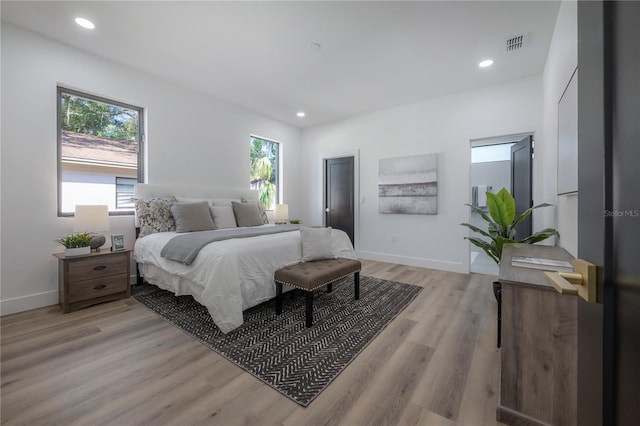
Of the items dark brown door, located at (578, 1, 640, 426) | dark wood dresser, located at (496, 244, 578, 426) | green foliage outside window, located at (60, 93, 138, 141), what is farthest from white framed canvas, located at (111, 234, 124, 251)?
dark brown door, located at (578, 1, 640, 426)

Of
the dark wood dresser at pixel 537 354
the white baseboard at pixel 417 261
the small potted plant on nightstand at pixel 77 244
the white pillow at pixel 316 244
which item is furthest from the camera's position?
the white baseboard at pixel 417 261

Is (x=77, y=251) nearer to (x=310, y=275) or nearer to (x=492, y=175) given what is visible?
(x=310, y=275)

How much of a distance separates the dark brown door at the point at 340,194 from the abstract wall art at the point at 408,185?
708 millimetres

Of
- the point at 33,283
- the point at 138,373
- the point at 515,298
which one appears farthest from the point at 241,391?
the point at 33,283

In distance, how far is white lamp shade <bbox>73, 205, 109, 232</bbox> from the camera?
104 inches

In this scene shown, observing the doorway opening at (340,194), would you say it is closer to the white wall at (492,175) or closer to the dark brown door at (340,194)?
the dark brown door at (340,194)

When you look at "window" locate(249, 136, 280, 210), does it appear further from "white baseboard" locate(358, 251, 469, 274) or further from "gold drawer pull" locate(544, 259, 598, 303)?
"gold drawer pull" locate(544, 259, 598, 303)

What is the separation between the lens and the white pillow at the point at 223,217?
361cm

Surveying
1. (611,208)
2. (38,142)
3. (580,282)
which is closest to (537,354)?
(580,282)

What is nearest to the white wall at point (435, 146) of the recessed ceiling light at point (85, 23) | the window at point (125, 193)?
the window at point (125, 193)

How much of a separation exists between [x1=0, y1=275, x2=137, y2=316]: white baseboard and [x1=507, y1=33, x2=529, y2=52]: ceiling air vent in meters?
5.58

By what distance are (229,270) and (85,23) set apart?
2.80 m

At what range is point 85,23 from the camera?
2506mm

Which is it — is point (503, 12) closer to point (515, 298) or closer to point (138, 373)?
point (515, 298)
